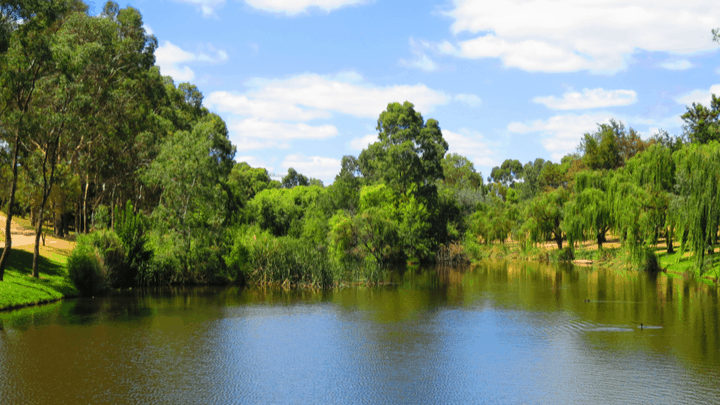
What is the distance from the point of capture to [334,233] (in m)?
50.2

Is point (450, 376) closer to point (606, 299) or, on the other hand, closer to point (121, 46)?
point (606, 299)

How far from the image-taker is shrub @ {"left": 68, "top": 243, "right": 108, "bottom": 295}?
101 ft

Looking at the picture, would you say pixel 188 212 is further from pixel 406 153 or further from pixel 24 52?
pixel 406 153

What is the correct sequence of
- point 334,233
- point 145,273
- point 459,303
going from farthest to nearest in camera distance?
point 334,233
point 145,273
point 459,303

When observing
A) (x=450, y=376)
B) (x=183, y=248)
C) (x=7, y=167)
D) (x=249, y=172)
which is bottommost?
(x=450, y=376)

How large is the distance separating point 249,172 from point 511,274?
77.0 metres

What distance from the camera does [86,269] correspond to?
31016 mm

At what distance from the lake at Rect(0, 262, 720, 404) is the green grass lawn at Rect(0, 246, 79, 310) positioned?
125 centimetres

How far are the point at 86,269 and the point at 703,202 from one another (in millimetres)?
34468

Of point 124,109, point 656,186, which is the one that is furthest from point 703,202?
point 124,109

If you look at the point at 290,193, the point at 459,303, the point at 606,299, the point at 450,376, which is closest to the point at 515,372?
the point at 450,376

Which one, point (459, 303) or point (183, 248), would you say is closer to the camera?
point (459, 303)

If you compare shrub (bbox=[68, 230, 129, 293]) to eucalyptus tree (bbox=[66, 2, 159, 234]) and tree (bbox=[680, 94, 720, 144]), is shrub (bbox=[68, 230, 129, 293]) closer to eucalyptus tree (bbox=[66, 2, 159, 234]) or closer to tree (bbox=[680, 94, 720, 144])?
eucalyptus tree (bbox=[66, 2, 159, 234])

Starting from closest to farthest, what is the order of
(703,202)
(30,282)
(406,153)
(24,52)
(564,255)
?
(24,52), (30,282), (703,202), (564,255), (406,153)
